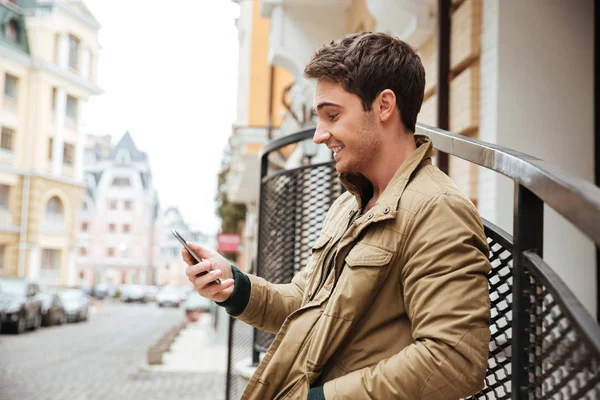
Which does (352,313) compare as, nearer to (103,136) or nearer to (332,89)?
(332,89)

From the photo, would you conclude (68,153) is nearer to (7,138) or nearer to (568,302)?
(7,138)

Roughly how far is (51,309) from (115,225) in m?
74.6

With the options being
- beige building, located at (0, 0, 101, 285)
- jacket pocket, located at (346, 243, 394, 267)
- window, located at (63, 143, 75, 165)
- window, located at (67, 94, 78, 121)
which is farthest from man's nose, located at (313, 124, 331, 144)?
window, located at (67, 94, 78, 121)

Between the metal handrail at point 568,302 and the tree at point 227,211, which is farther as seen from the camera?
the tree at point 227,211

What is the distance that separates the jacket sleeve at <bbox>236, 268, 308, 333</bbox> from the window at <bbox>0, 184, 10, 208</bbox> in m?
52.0

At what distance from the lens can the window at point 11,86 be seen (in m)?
50.7

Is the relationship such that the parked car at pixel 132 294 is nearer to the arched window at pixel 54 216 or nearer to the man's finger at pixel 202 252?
the arched window at pixel 54 216

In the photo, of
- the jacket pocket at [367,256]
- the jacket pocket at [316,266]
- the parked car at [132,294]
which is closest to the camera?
the jacket pocket at [367,256]

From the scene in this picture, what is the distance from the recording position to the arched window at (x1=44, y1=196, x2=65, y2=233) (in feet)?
176

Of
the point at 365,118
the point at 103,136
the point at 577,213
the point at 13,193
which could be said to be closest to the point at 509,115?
the point at 365,118

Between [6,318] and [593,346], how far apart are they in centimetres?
2288

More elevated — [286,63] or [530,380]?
[286,63]

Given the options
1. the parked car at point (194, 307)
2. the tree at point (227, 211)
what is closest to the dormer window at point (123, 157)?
the parked car at point (194, 307)

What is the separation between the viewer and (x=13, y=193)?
167 ft
